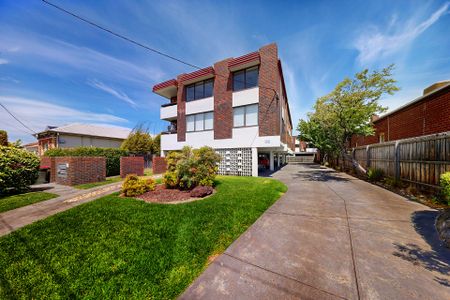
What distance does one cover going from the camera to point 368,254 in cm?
305

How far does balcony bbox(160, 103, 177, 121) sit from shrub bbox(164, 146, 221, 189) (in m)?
9.54

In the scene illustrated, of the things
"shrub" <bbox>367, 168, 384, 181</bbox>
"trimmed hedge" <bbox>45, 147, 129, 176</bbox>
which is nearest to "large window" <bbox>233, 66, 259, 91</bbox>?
"shrub" <bbox>367, 168, 384, 181</bbox>

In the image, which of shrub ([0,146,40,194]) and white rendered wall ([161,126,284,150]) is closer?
shrub ([0,146,40,194])

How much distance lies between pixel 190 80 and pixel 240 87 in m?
4.95

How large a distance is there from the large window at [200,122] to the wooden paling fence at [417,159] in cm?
1176

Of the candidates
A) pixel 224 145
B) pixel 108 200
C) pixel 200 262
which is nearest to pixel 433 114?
pixel 224 145

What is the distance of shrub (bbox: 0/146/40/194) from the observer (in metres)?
7.11

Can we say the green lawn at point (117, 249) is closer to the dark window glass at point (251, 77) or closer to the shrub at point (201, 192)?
the shrub at point (201, 192)

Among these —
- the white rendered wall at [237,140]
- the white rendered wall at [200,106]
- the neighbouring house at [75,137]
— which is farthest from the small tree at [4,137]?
the white rendered wall at [200,106]

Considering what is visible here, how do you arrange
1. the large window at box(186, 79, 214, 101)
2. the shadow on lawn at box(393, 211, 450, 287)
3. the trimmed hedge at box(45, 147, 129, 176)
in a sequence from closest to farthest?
the shadow on lawn at box(393, 211, 450, 287) → the trimmed hedge at box(45, 147, 129, 176) → the large window at box(186, 79, 214, 101)

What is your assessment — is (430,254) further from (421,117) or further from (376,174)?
(421,117)

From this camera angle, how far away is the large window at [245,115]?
12.4 meters

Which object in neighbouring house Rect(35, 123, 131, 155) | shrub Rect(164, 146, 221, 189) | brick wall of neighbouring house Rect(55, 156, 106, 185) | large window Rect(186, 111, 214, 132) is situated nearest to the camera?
shrub Rect(164, 146, 221, 189)

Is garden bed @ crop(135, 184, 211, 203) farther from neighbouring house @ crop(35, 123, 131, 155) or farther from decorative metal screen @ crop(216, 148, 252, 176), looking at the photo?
→ neighbouring house @ crop(35, 123, 131, 155)
